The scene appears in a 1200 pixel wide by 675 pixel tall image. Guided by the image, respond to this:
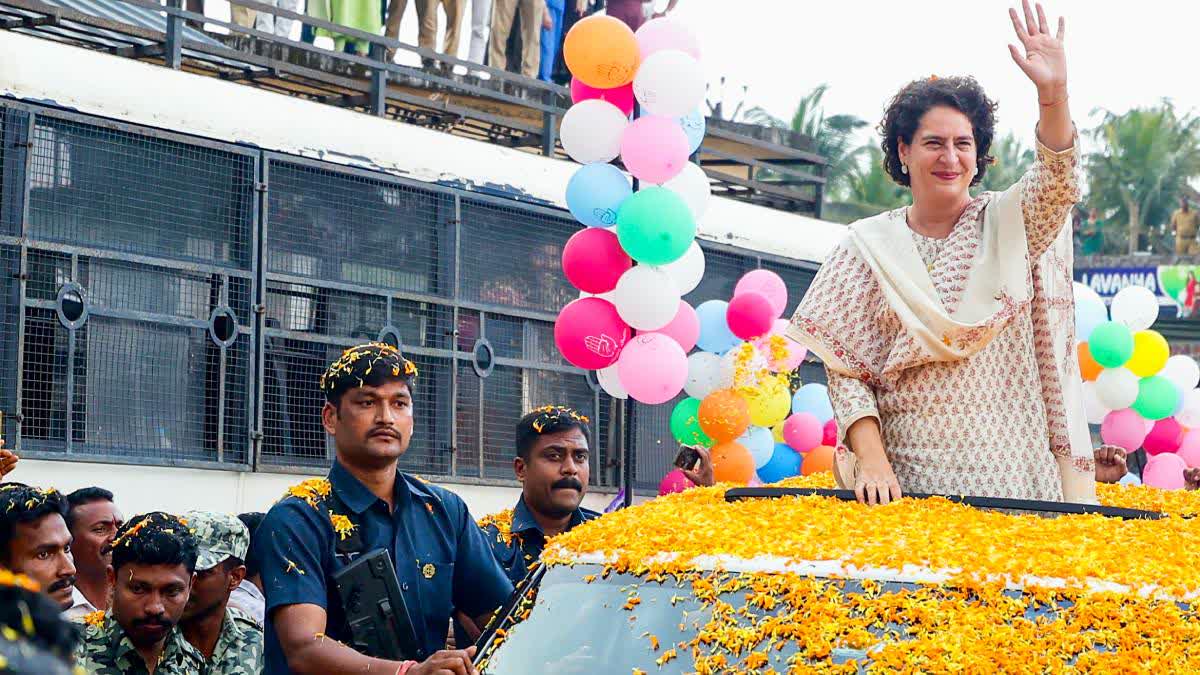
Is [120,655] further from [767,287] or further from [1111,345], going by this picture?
[1111,345]

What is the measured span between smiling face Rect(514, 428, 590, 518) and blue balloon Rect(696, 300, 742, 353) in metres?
4.31

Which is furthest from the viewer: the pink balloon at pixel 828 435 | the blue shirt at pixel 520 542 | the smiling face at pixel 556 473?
the pink balloon at pixel 828 435

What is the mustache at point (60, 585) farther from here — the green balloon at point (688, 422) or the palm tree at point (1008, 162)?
the palm tree at point (1008, 162)

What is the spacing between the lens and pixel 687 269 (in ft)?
33.2

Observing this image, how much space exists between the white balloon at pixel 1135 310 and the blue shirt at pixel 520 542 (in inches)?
278

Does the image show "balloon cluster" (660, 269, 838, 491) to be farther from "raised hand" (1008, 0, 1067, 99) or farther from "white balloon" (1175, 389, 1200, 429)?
"raised hand" (1008, 0, 1067, 99)

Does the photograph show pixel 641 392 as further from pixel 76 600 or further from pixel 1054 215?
pixel 1054 215

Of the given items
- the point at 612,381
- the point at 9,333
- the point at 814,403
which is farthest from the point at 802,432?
the point at 9,333

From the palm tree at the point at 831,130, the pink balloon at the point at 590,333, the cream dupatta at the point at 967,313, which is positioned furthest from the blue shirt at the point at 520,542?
the palm tree at the point at 831,130

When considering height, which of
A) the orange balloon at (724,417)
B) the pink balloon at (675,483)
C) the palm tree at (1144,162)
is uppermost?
the palm tree at (1144,162)

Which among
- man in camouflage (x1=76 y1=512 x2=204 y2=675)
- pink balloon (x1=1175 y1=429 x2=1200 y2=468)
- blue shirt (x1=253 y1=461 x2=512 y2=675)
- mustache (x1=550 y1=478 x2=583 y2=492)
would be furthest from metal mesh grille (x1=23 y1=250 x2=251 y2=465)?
pink balloon (x1=1175 y1=429 x2=1200 y2=468)

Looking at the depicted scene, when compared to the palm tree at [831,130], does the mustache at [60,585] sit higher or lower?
lower

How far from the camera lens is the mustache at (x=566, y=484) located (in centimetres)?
654

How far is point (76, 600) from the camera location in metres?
6.35
